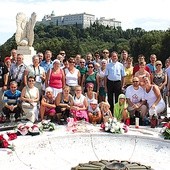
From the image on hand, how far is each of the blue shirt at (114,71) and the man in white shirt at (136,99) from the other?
0.63 m

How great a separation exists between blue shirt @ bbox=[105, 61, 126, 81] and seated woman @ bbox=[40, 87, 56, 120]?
1676mm

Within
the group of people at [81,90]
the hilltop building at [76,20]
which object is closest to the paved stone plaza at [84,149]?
the group of people at [81,90]

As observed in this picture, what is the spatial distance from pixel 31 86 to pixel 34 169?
10.3 ft

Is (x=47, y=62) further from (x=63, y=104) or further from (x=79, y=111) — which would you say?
(x=79, y=111)

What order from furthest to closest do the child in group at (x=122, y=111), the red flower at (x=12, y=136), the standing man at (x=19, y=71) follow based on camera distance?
the standing man at (x=19, y=71) → the child in group at (x=122, y=111) → the red flower at (x=12, y=136)

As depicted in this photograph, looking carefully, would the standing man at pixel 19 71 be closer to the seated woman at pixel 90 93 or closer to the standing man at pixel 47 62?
the standing man at pixel 47 62

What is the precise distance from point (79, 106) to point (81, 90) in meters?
A: 0.45

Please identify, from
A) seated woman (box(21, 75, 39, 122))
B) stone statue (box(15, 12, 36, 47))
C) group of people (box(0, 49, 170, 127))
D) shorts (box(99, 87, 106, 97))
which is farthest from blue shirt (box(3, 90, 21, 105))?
stone statue (box(15, 12, 36, 47))

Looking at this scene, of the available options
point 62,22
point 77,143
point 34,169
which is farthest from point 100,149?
point 62,22

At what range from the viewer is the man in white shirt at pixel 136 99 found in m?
8.85

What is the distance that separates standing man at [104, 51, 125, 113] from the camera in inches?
372

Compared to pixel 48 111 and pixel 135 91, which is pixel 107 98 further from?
pixel 48 111

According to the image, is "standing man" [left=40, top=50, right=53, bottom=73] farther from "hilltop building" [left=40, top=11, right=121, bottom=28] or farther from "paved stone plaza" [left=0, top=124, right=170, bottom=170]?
"hilltop building" [left=40, top=11, right=121, bottom=28]

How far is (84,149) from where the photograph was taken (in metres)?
7.18
